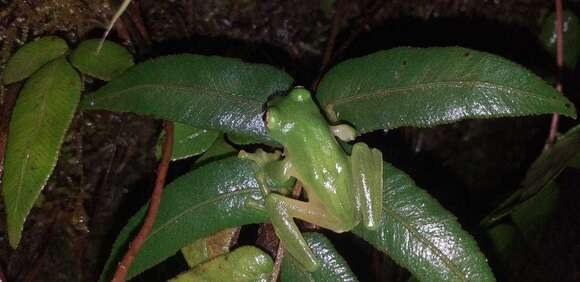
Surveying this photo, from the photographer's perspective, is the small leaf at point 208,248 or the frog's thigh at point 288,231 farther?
the small leaf at point 208,248

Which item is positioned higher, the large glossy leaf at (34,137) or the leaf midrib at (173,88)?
the leaf midrib at (173,88)

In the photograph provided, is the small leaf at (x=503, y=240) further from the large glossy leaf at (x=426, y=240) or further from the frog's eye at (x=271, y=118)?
the frog's eye at (x=271, y=118)

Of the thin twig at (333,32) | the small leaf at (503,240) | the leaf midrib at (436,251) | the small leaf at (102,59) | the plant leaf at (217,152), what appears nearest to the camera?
the leaf midrib at (436,251)

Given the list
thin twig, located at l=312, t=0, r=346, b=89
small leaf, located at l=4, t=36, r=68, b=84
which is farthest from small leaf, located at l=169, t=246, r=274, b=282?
thin twig, located at l=312, t=0, r=346, b=89

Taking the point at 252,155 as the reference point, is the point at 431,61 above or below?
above

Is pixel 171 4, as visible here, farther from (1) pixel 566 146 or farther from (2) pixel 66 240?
(1) pixel 566 146

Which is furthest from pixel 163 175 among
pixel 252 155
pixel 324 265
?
pixel 324 265

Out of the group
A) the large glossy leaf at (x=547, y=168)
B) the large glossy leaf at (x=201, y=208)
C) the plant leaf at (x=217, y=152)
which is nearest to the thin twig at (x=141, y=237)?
the large glossy leaf at (x=201, y=208)

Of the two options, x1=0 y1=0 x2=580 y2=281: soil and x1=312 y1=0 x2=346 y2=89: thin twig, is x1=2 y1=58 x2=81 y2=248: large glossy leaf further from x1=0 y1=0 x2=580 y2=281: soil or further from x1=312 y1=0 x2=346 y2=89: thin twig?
x1=312 y1=0 x2=346 y2=89: thin twig

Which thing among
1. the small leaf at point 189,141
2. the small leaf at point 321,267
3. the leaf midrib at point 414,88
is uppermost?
the leaf midrib at point 414,88
